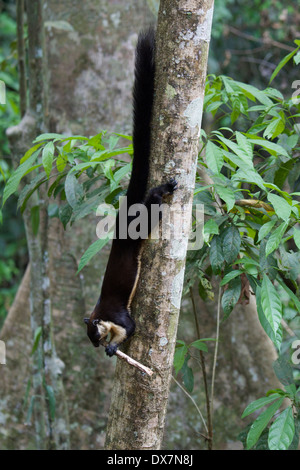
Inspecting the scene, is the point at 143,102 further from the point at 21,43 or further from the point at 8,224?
the point at 8,224

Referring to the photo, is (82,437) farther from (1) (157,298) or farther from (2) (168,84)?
(2) (168,84)

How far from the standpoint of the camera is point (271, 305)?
1196 millimetres

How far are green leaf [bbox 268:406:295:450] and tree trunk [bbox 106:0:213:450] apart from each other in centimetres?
25

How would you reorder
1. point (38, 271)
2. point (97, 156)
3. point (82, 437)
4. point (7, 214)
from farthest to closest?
point (7, 214) < point (82, 437) < point (38, 271) < point (97, 156)

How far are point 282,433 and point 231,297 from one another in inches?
12.9

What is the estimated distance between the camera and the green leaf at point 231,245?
1305mm

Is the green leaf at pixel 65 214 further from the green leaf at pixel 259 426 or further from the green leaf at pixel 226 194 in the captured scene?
the green leaf at pixel 259 426

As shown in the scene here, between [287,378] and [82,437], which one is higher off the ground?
[287,378]

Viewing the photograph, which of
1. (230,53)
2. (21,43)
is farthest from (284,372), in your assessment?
(230,53)

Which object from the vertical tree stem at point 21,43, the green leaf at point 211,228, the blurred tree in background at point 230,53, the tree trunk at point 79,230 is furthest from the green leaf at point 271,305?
the blurred tree in background at point 230,53

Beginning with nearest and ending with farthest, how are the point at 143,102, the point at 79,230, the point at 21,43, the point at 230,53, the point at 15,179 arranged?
the point at 143,102 < the point at 15,179 < the point at 21,43 < the point at 79,230 < the point at 230,53
